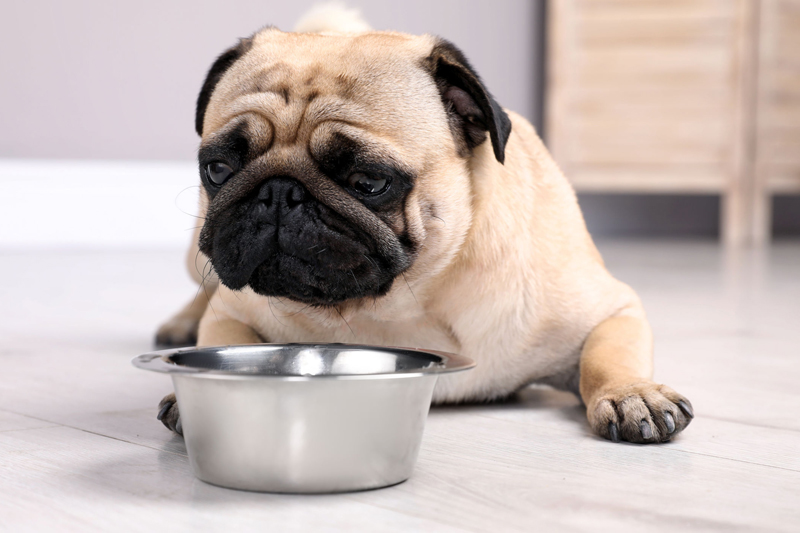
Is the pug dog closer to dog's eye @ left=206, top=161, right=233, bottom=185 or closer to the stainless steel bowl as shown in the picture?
dog's eye @ left=206, top=161, right=233, bottom=185

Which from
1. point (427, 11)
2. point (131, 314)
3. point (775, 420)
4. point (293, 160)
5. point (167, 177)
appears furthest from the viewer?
point (427, 11)

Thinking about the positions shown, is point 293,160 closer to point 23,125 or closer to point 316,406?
point 316,406

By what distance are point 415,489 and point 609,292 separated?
78 cm

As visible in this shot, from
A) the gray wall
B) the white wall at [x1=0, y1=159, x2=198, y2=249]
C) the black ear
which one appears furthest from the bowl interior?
the gray wall

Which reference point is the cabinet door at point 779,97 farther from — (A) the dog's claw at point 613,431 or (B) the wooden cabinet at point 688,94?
(A) the dog's claw at point 613,431

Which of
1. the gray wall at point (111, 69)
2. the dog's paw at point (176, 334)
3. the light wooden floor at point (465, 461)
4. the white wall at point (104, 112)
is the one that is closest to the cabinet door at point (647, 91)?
the gray wall at point (111, 69)

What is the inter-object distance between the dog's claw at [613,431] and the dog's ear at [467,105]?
0.45m

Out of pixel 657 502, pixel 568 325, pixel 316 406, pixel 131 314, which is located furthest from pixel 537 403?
pixel 131 314

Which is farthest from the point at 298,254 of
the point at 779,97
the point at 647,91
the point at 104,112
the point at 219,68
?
the point at 779,97

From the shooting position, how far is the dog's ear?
1.46 metres

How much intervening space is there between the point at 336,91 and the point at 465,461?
0.59 meters

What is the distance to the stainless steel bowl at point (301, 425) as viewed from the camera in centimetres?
104

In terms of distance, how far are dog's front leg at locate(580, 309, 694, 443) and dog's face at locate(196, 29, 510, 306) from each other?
0.32m

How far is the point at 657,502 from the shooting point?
1.08 metres
